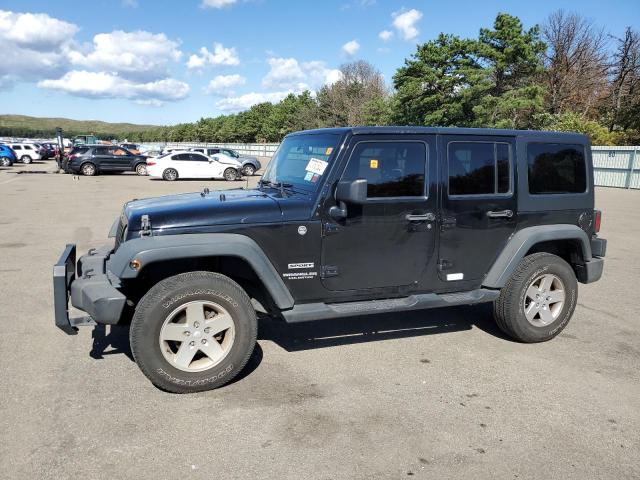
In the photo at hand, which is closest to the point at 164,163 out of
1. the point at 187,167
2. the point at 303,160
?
the point at 187,167

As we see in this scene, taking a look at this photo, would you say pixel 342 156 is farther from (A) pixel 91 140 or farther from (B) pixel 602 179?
(A) pixel 91 140

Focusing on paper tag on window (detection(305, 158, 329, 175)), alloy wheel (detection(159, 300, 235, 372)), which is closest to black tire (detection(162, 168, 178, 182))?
paper tag on window (detection(305, 158, 329, 175))

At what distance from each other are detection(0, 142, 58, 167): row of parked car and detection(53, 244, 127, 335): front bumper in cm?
3293

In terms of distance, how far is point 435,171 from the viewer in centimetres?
439

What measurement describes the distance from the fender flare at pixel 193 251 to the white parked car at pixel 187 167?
22945 mm

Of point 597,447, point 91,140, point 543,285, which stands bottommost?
point 597,447

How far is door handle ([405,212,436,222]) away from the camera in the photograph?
4.28m

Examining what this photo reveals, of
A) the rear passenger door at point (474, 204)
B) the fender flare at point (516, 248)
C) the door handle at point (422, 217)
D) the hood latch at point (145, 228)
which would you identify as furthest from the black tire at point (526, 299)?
the hood latch at point (145, 228)

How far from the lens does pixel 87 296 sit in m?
3.64

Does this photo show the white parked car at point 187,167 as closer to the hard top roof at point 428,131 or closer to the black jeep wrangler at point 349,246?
the black jeep wrangler at point 349,246

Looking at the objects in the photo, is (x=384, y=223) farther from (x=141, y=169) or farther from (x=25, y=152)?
(x=25, y=152)

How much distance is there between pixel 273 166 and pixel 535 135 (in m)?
2.50

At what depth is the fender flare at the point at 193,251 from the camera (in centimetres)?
355

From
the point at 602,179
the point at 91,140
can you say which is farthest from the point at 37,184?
the point at 91,140
